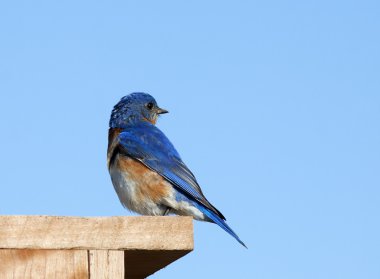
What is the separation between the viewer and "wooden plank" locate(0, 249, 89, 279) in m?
4.38

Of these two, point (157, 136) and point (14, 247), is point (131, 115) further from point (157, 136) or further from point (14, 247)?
point (14, 247)

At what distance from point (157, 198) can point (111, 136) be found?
1108 mm

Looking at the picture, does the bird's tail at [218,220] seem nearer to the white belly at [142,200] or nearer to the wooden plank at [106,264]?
the white belly at [142,200]

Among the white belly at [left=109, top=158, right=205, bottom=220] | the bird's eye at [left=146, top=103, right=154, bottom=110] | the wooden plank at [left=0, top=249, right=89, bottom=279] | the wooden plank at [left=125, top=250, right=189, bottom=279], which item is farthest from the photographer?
the bird's eye at [left=146, top=103, right=154, bottom=110]

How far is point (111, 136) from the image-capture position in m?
7.56

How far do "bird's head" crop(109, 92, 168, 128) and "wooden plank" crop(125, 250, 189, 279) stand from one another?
2555mm

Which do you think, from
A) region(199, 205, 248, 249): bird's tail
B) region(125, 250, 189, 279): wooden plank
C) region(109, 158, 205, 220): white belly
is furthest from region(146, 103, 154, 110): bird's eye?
region(125, 250, 189, 279): wooden plank

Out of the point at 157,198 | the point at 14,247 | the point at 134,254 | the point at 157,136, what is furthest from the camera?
the point at 157,136

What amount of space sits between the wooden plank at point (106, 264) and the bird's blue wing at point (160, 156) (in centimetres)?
194

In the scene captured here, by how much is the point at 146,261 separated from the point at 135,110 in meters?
3.20

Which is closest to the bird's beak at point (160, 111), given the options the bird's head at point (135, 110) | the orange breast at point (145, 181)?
the bird's head at point (135, 110)

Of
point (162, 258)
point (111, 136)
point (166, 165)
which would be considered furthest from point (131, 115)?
point (162, 258)

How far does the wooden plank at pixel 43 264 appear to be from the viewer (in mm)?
4379

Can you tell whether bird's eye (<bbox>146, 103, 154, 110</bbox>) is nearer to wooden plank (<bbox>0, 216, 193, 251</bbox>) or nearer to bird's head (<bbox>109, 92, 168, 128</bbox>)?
bird's head (<bbox>109, 92, 168, 128</bbox>)
